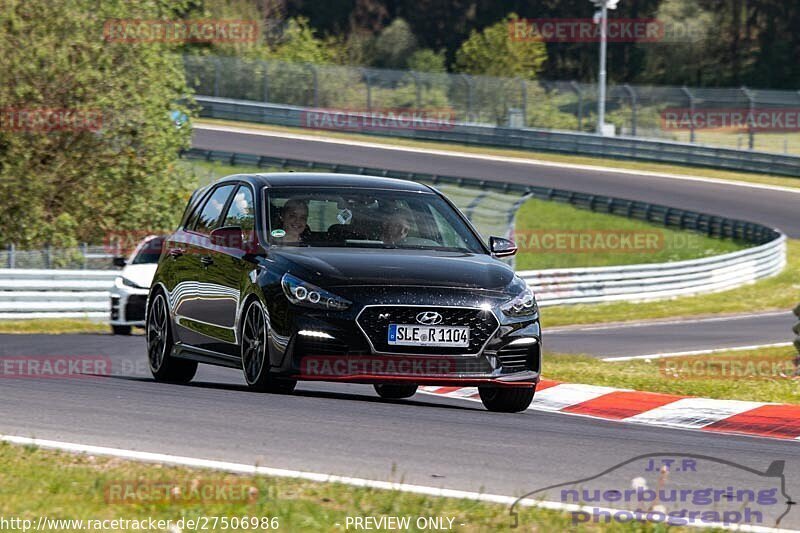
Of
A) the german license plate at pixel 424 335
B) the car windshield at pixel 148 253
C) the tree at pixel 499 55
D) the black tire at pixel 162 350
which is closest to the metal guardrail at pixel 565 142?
→ the tree at pixel 499 55

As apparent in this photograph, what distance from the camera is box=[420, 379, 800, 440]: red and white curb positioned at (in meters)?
9.68

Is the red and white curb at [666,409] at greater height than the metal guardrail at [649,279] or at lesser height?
greater

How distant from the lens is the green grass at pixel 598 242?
118 ft

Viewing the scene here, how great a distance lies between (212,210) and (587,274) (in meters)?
19.6

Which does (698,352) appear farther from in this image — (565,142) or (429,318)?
(565,142)

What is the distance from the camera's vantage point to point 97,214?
1172 inches

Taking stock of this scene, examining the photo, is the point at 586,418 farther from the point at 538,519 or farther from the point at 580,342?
the point at 580,342

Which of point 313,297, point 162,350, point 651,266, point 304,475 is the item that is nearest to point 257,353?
point 313,297

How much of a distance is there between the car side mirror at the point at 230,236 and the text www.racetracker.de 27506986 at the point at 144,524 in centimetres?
458

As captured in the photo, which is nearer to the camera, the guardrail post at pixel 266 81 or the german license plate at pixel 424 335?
the german license plate at pixel 424 335

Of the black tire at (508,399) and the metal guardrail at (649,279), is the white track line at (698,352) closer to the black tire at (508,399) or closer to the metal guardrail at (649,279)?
the metal guardrail at (649,279)

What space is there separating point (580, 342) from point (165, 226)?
38.3 feet

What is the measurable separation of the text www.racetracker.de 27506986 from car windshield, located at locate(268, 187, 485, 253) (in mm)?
4386

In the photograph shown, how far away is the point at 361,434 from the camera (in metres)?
7.82
